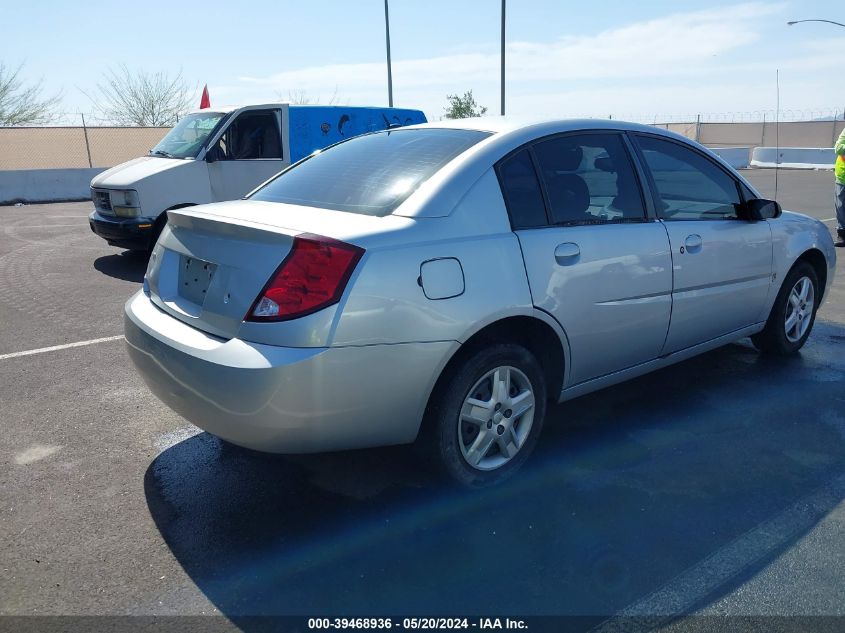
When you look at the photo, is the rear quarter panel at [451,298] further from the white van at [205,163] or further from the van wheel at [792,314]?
the white van at [205,163]

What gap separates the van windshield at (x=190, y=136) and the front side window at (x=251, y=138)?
0.77ft

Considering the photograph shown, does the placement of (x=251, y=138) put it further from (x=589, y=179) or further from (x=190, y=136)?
(x=589, y=179)

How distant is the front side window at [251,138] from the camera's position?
945cm

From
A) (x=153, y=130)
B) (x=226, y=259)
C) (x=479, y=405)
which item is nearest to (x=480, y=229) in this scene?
(x=479, y=405)

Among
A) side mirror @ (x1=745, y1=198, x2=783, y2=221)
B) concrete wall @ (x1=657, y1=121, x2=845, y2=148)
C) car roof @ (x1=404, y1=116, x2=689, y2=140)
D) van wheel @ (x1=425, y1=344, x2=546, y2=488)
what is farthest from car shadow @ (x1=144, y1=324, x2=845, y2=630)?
concrete wall @ (x1=657, y1=121, x2=845, y2=148)

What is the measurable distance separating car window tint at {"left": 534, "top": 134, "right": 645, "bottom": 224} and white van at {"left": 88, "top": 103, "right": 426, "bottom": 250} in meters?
6.39

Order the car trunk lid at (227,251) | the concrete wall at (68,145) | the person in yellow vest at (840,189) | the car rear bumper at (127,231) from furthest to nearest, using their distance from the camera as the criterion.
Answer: the concrete wall at (68,145)
the person in yellow vest at (840,189)
the car rear bumper at (127,231)
the car trunk lid at (227,251)

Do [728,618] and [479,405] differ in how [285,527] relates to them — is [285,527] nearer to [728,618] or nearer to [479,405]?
[479,405]

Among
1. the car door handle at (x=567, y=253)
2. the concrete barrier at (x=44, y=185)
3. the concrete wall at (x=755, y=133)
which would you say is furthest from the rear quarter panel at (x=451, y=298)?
the concrete wall at (x=755, y=133)

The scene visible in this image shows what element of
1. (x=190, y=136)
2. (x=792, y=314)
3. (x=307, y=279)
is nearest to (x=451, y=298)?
(x=307, y=279)

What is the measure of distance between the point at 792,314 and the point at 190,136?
7605 mm

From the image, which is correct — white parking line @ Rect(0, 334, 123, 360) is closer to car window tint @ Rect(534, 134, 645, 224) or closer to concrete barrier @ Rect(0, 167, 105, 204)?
car window tint @ Rect(534, 134, 645, 224)

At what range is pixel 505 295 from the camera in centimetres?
312

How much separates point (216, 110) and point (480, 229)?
Result: 7.63 meters
